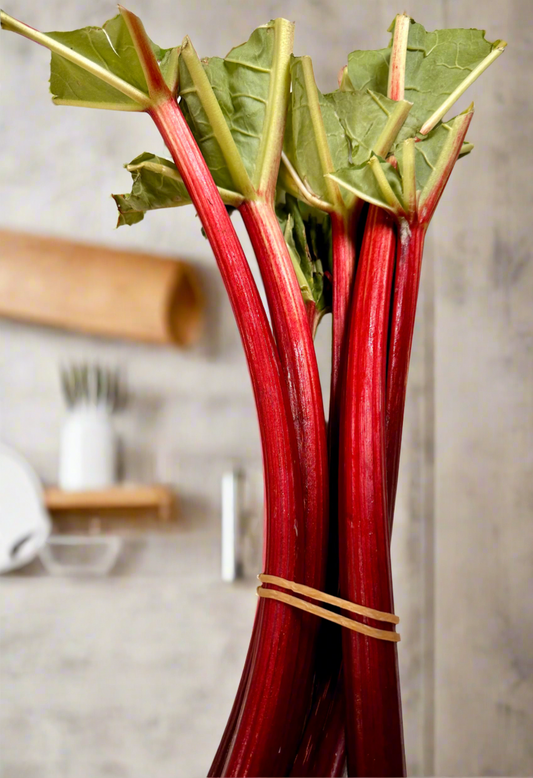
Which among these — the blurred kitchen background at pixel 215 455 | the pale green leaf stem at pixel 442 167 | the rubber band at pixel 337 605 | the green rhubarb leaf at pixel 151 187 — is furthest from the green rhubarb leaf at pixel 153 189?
the blurred kitchen background at pixel 215 455

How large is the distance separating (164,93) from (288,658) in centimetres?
29

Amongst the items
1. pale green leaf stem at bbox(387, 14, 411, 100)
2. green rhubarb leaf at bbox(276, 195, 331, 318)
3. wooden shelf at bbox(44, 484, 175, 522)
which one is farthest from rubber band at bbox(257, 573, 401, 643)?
wooden shelf at bbox(44, 484, 175, 522)

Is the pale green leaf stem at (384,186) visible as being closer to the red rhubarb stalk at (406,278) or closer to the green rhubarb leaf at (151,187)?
the red rhubarb stalk at (406,278)

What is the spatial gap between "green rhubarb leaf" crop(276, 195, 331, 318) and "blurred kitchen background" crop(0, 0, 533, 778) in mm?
774

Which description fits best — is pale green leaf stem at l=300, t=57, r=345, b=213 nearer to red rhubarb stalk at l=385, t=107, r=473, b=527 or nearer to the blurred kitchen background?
red rhubarb stalk at l=385, t=107, r=473, b=527

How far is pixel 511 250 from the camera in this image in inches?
44.9

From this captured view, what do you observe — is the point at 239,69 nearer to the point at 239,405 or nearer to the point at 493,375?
the point at 493,375

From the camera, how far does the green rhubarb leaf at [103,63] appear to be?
34 cm

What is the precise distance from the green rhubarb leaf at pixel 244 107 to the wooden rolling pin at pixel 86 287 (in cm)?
96

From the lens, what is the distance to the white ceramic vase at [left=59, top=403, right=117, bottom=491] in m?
1.27

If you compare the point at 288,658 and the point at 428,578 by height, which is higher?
the point at 288,658

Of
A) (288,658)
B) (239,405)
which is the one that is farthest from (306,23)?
(288,658)

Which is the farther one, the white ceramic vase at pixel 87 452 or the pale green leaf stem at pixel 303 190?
the white ceramic vase at pixel 87 452

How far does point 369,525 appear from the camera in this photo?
1.04ft
